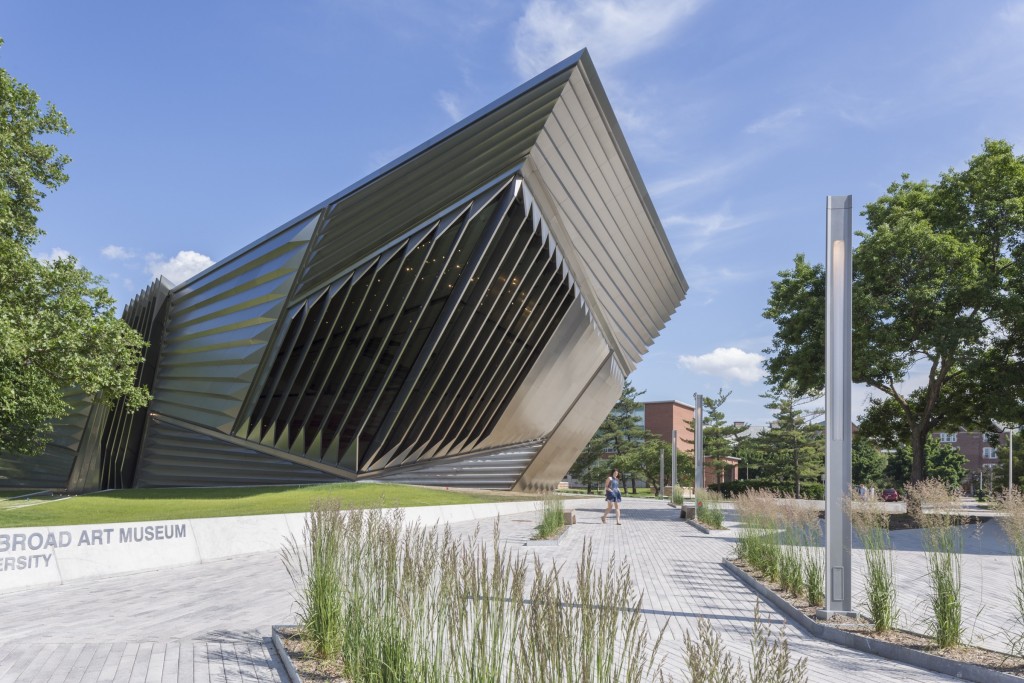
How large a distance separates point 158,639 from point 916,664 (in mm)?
7008

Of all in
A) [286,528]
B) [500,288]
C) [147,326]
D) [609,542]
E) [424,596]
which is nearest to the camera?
[424,596]

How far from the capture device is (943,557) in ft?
22.7

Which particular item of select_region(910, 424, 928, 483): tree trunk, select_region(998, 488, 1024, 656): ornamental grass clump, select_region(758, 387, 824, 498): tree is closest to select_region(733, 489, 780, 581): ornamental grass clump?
select_region(998, 488, 1024, 656): ornamental grass clump

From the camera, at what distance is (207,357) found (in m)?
25.1

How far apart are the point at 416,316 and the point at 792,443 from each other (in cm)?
4408

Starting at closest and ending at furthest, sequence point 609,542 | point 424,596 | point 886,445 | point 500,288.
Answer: point 424,596, point 609,542, point 500,288, point 886,445

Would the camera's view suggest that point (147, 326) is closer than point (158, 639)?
No

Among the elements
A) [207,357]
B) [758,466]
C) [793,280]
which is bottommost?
[758,466]

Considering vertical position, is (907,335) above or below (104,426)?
above

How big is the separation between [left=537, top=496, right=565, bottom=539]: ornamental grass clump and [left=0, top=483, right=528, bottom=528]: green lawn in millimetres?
3938

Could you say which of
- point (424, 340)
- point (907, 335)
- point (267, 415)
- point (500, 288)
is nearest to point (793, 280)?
point (907, 335)

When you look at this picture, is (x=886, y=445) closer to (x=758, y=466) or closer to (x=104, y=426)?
(x=758, y=466)

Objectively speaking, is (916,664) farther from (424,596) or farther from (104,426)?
(104,426)

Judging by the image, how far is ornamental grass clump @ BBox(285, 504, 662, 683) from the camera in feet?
10.8
